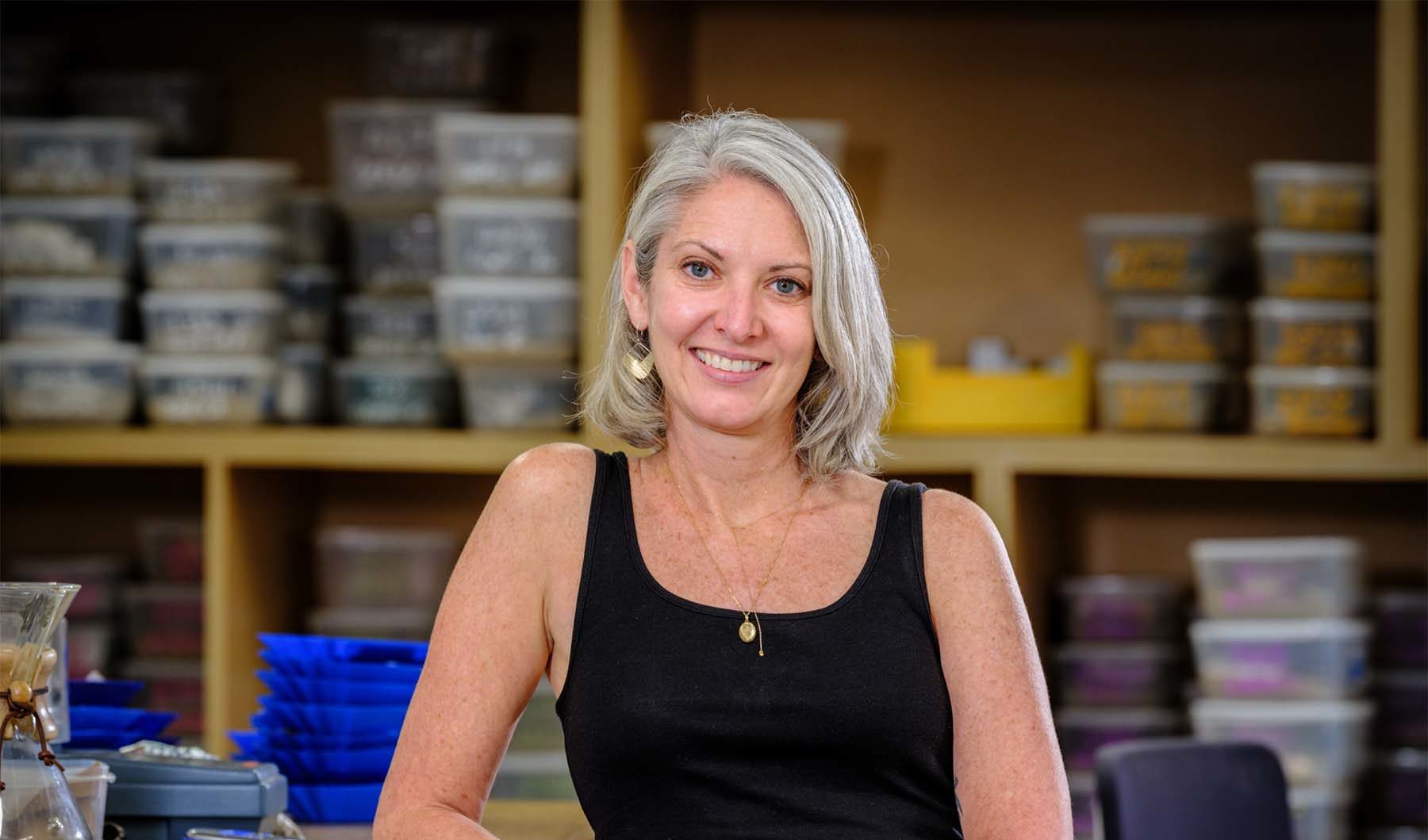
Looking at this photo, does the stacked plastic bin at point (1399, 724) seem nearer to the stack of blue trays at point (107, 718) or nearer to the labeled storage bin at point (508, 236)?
the labeled storage bin at point (508, 236)

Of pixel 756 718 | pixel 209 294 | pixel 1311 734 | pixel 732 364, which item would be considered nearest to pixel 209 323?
pixel 209 294

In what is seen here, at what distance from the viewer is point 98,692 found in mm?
1603

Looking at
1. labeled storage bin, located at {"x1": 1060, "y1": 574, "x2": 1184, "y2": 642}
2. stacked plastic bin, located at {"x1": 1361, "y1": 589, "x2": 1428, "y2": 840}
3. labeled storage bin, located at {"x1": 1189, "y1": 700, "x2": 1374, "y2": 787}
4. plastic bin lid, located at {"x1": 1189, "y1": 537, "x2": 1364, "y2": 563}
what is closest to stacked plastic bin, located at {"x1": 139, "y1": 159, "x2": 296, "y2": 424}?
labeled storage bin, located at {"x1": 1060, "y1": 574, "x2": 1184, "y2": 642}

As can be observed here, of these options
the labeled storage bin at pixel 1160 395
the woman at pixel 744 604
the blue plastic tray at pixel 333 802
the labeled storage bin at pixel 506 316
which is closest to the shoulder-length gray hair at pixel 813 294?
the woman at pixel 744 604

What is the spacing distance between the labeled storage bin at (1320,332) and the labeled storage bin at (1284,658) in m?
0.38

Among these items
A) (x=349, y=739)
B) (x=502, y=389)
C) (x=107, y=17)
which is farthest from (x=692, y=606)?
(x=107, y=17)

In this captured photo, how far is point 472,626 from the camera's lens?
141 cm

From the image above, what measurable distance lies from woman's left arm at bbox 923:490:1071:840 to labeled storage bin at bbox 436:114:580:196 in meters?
1.23

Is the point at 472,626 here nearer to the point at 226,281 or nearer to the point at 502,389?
the point at 502,389

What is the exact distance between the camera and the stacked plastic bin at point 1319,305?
2.46 metres

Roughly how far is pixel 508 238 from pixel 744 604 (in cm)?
123

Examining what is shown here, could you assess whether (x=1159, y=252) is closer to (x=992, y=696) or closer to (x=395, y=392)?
(x=395, y=392)

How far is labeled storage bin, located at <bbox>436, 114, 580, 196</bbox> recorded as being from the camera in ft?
8.27

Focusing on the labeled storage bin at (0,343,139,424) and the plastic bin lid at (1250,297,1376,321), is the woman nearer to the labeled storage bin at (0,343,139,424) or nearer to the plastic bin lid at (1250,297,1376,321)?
the plastic bin lid at (1250,297,1376,321)
